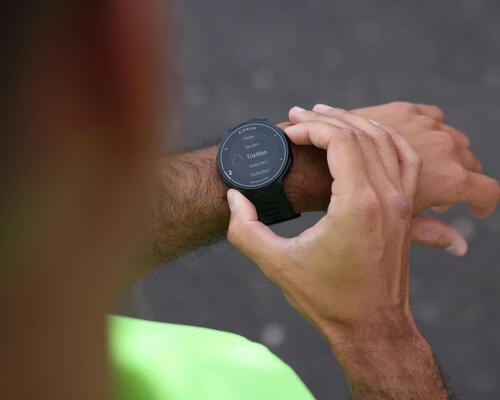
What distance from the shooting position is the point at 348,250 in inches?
47.5

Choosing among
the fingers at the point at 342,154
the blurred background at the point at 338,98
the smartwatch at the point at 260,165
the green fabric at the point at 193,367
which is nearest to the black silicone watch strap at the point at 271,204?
the smartwatch at the point at 260,165

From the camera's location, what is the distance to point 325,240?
1205mm

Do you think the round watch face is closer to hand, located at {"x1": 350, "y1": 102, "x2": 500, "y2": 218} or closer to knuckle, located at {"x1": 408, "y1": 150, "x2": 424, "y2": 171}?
hand, located at {"x1": 350, "y1": 102, "x2": 500, "y2": 218}

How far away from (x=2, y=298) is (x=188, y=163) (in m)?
1.10

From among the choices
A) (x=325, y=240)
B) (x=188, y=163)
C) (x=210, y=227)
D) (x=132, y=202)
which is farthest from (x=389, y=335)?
(x=132, y=202)

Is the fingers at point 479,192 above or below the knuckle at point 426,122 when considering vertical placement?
below

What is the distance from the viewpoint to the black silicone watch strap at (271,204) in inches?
56.6

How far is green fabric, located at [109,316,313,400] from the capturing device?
859mm

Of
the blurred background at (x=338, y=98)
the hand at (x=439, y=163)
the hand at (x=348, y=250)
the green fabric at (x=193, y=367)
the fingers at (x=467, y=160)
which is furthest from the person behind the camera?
the blurred background at (x=338, y=98)

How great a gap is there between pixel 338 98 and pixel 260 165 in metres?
1.17

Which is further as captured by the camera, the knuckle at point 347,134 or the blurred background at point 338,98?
the blurred background at point 338,98

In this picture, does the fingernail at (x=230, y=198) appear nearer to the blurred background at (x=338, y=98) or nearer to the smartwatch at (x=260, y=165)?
the smartwatch at (x=260, y=165)

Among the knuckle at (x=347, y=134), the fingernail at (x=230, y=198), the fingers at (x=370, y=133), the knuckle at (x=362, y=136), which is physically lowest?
the fingernail at (x=230, y=198)

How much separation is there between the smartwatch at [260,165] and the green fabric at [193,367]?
0.48 metres
